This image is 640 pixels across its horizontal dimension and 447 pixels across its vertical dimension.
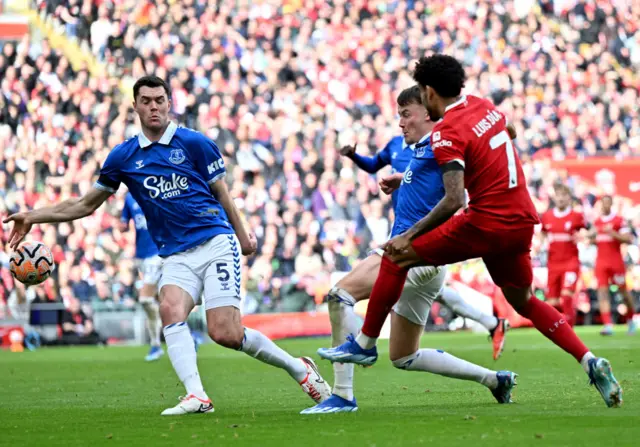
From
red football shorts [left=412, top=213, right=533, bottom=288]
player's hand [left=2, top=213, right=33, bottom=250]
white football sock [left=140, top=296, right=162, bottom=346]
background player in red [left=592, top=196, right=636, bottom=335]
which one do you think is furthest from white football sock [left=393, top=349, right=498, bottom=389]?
background player in red [left=592, top=196, right=636, bottom=335]

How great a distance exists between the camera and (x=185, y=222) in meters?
8.22

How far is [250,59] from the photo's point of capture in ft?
96.6

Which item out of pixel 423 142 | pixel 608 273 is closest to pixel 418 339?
pixel 423 142

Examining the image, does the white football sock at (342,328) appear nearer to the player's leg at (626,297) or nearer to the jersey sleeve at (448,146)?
the jersey sleeve at (448,146)

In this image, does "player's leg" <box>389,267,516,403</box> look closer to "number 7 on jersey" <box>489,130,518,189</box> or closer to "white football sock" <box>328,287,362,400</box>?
"white football sock" <box>328,287,362,400</box>

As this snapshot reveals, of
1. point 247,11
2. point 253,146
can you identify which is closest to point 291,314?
point 253,146

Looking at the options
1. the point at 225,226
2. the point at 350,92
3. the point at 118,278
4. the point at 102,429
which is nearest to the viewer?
the point at 102,429

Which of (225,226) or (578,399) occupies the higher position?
(225,226)

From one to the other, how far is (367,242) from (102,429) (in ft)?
57.7

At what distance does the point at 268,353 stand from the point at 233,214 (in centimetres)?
102

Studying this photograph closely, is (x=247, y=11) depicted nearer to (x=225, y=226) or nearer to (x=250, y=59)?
(x=250, y=59)

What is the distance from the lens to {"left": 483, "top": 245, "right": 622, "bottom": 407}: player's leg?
735 centimetres

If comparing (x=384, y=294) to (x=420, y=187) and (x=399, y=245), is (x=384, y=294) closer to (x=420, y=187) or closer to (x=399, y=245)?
(x=399, y=245)

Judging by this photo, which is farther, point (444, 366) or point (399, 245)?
point (444, 366)
